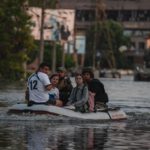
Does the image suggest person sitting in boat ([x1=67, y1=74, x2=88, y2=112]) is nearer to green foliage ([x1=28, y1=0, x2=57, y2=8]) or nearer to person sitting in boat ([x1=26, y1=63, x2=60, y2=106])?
person sitting in boat ([x1=26, y1=63, x2=60, y2=106])

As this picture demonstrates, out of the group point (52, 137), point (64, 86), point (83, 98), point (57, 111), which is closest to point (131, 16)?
point (64, 86)

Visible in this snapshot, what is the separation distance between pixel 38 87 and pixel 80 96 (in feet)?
3.56

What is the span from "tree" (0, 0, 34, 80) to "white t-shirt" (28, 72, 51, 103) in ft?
151

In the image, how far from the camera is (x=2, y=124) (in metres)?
21.2

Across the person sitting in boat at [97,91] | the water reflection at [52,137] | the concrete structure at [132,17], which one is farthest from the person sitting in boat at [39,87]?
the concrete structure at [132,17]

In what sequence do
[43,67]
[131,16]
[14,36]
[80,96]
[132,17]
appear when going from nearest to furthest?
[43,67]
[80,96]
[14,36]
[132,17]
[131,16]

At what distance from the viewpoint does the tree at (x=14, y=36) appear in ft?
228

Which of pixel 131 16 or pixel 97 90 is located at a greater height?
pixel 131 16

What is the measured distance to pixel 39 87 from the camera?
23.2m

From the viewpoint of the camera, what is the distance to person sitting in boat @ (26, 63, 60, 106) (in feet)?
75.3

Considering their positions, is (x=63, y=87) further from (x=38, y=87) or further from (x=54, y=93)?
(x=38, y=87)

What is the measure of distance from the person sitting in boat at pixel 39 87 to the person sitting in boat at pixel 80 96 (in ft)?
2.25

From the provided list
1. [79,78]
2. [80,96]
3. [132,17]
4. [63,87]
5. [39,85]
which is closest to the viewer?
[79,78]

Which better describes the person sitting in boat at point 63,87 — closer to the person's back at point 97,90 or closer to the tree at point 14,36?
the person's back at point 97,90
